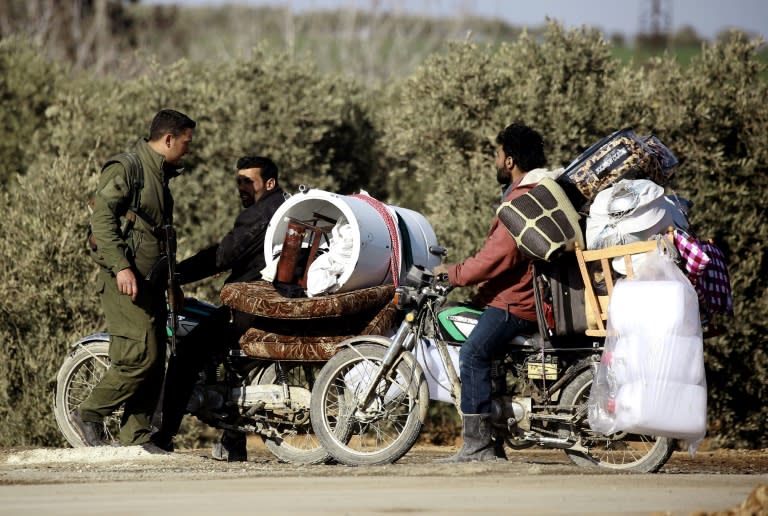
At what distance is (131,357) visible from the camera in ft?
28.4

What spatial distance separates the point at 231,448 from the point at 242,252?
1.53 m

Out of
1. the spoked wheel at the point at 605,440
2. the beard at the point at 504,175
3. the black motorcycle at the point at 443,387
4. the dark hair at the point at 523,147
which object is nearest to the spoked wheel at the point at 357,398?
the black motorcycle at the point at 443,387

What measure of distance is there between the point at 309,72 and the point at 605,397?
32.4 feet

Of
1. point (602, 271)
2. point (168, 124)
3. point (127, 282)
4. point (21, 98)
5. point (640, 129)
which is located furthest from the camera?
point (21, 98)

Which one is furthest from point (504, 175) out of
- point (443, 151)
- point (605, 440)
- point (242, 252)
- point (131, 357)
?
point (443, 151)

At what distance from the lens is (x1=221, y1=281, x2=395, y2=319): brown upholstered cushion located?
8.45 metres

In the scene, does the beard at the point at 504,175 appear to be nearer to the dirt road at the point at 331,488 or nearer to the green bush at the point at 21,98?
the dirt road at the point at 331,488

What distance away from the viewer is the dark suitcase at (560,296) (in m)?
8.02

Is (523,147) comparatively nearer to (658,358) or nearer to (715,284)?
(715,284)

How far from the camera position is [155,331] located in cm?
873

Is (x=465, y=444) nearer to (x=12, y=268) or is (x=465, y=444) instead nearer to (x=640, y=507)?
(x=640, y=507)

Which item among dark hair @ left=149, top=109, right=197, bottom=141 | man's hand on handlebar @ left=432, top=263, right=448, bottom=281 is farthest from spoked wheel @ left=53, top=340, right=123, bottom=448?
man's hand on handlebar @ left=432, top=263, right=448, bottom=281

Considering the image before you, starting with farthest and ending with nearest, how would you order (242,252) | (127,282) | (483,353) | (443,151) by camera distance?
(443,151) → (242,252) → (127,282) → (483,353)

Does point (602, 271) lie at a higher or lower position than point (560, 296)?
higher
